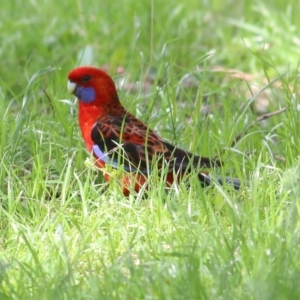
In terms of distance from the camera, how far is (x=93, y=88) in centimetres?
465

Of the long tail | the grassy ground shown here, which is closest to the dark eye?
the grassy ground

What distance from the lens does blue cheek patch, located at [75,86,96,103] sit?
462 cm

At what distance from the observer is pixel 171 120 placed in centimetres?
463

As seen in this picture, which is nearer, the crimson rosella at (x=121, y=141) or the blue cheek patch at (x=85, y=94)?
the crimson rosella at (x=121, y=141)

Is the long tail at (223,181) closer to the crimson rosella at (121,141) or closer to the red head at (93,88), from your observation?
the crimson rosella at (121,141)

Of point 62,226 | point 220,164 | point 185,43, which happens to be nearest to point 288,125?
point 220,164

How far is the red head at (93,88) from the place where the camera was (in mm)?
4621

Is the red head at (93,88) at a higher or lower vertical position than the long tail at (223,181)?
higher

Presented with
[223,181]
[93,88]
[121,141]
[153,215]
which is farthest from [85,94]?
[153,215]

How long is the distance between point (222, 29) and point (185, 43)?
1.14ft

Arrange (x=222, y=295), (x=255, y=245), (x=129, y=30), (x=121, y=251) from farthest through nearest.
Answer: (x=129, y=30) → (x=121, y=251) → (x=255, y=245) → (x=222, y=295)

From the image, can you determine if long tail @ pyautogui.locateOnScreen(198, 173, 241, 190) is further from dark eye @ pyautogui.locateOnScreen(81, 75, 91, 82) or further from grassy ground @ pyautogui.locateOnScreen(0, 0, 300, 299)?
dark eye @ pyautogui.locateOnScreen(81, 75, 91, 82)

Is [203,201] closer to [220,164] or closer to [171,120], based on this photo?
[220,164]

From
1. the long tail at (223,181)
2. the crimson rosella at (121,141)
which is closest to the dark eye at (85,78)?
the crimson rosella at (121,141)
